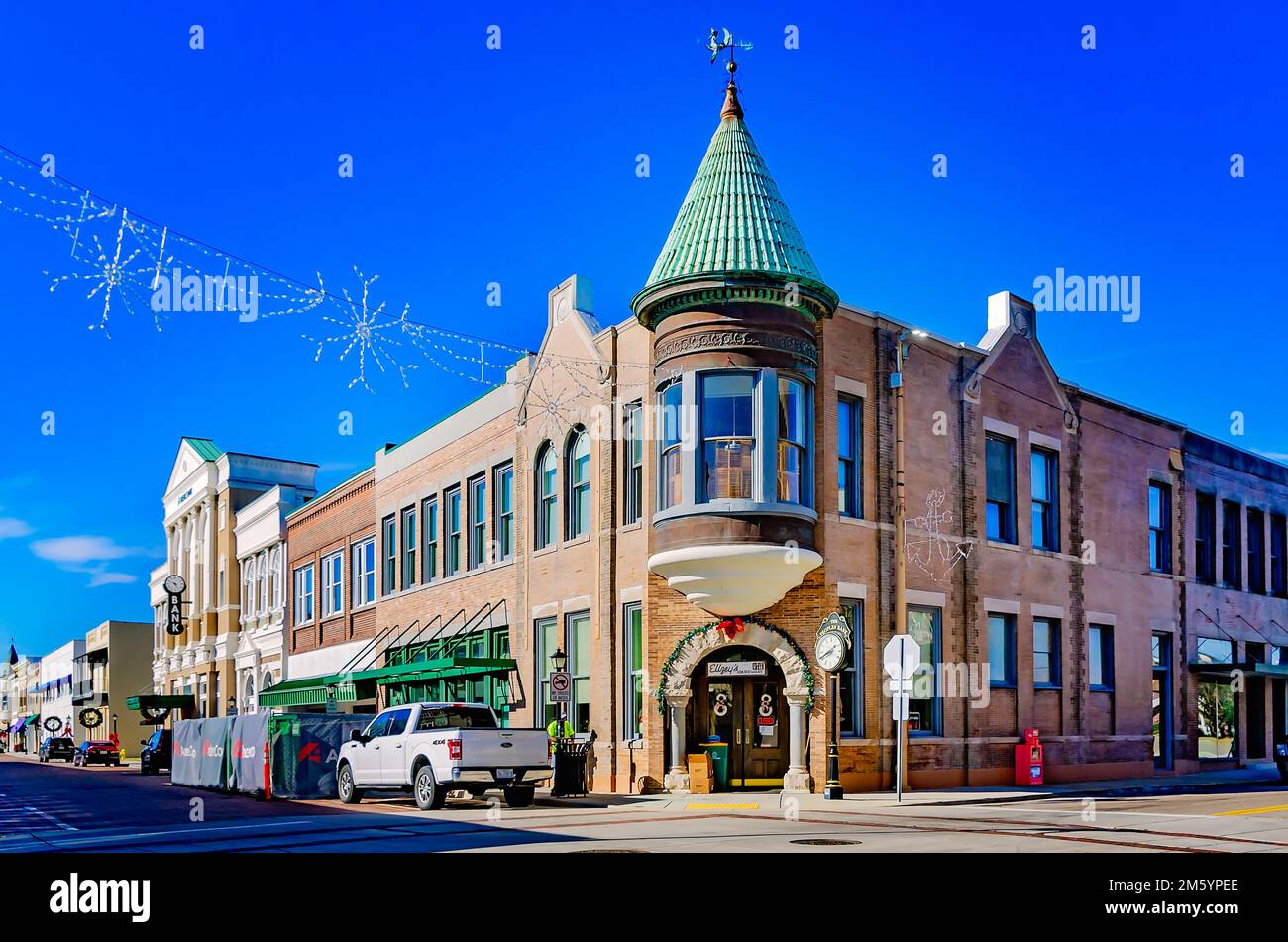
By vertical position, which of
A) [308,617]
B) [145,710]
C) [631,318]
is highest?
[631,318]

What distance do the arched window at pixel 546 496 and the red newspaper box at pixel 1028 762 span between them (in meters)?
11.3

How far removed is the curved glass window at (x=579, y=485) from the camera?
2925cm

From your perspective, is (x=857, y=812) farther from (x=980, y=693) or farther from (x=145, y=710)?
(x=145, y=710)

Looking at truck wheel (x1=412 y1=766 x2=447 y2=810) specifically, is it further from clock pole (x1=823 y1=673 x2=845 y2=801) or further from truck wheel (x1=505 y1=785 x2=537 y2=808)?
clock pole (x1=823 y1=673 x2=845 y2=801)

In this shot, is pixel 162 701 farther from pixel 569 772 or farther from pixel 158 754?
pixel 569 772

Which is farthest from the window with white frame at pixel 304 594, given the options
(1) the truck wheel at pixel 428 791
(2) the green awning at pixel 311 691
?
(1) the truck wheel at pixel 428 791

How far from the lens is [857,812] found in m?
20.9

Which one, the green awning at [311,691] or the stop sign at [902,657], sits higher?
the stop sign at [902,657]

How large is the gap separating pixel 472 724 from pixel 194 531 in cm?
4307

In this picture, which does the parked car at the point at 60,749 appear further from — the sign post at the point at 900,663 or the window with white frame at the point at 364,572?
the sign post at the point at 900,663

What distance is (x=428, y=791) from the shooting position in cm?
2252

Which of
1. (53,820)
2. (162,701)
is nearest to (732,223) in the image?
(53,820)
